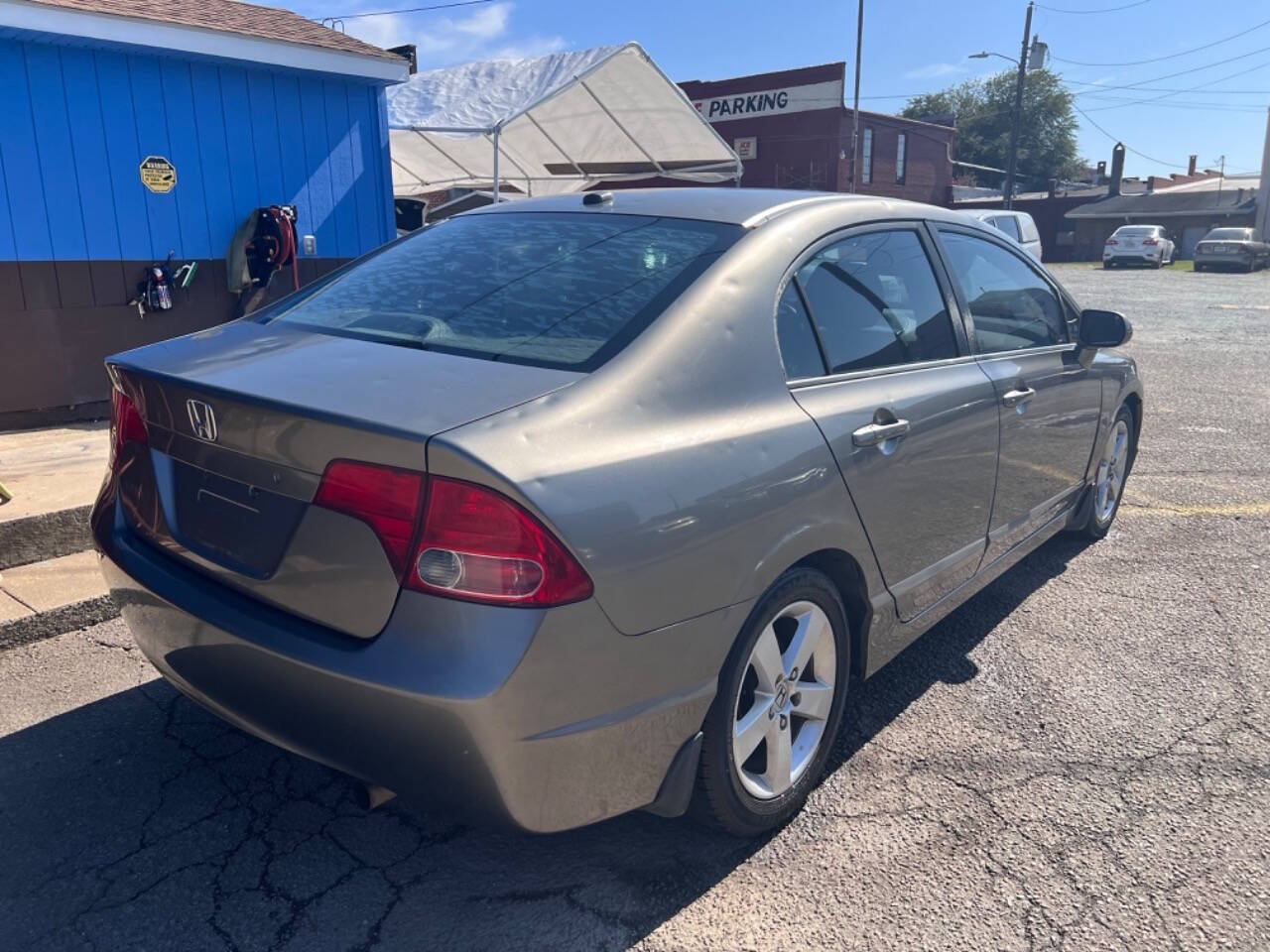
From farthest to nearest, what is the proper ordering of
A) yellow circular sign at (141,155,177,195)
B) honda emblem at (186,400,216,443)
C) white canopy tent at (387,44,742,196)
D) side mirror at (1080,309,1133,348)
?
1. white canopy tent at (387,44,742,196)
2. yellow circular sign at (141,155,177,195)
3. side mirror at (1080,309,1133,348)
4. honda emblem at (186,400,216,443)

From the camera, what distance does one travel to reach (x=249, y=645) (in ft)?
7.08

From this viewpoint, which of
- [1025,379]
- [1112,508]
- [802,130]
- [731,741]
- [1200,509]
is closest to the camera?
[731,741]

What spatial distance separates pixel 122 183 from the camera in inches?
282

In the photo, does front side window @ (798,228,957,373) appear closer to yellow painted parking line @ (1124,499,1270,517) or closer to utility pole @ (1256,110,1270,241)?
yellow painted parking line @ (1124,499,1270,517)

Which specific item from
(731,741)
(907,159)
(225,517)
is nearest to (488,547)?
(225,517)

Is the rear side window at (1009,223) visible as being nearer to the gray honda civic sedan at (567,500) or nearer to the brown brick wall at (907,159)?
the gray honda civic sedan at (567,500)

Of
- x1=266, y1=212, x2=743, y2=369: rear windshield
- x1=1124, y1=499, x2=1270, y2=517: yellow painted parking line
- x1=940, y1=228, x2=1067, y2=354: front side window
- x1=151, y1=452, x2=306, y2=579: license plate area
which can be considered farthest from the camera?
x1=1124, y1=499, x2=1270, y2=517: yellow painted parking line

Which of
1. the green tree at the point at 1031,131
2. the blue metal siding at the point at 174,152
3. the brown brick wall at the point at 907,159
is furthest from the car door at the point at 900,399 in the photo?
the green tree at the point at 1031,131

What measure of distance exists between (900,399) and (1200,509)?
3.73m

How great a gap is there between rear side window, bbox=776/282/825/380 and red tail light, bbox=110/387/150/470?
163 centimetres

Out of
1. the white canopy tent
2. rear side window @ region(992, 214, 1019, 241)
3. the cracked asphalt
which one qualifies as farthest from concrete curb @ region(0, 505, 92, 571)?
rear side window @ region(992, 214, 1019, 241)

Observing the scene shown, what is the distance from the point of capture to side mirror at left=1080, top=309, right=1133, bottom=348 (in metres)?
4.18

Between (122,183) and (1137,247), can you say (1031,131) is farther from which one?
(122,183)

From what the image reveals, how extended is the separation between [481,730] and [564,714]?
175 millimetres
